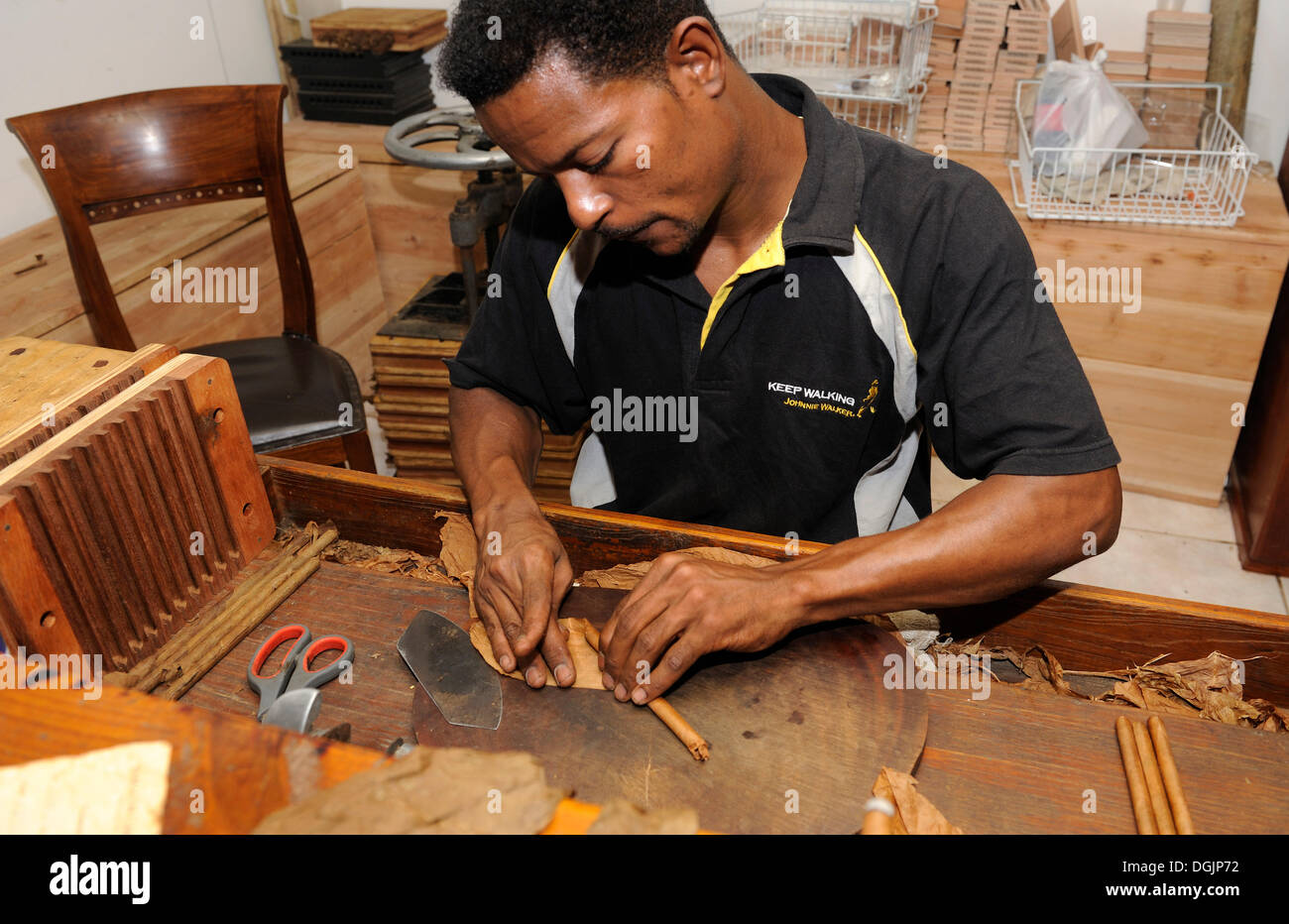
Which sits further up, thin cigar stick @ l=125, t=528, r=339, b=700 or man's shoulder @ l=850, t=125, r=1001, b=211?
man's shoulder @ l=850, t=125, r=1001, b=211

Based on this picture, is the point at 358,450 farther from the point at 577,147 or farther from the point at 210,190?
the point at 577,147

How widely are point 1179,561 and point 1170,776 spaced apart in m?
2.35

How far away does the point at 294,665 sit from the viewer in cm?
114

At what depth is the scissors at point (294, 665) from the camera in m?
1.10

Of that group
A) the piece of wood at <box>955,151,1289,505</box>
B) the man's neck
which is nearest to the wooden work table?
the man's neck

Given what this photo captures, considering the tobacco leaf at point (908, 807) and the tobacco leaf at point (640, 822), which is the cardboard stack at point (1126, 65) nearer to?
the tobacco leaf at point (908, 807)

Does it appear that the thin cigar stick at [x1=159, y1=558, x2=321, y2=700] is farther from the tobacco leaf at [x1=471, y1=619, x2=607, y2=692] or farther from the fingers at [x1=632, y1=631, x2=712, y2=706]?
the fingers at [x1=632, y1=631, x2=712, y2=706]

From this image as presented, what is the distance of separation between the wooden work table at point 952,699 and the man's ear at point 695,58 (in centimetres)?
61

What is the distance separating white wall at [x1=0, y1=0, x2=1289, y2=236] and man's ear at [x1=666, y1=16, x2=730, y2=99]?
77.0 inches

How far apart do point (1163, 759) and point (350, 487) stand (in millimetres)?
1147

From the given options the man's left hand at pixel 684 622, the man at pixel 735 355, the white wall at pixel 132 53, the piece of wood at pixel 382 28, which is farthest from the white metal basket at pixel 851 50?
the man's left hand at pixel 684 622

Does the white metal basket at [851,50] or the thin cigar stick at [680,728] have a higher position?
the white metal basket at [851,50]

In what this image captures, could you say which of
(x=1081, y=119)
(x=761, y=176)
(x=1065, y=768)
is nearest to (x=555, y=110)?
(x=761, y=176)

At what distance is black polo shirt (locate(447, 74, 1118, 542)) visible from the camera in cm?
128
